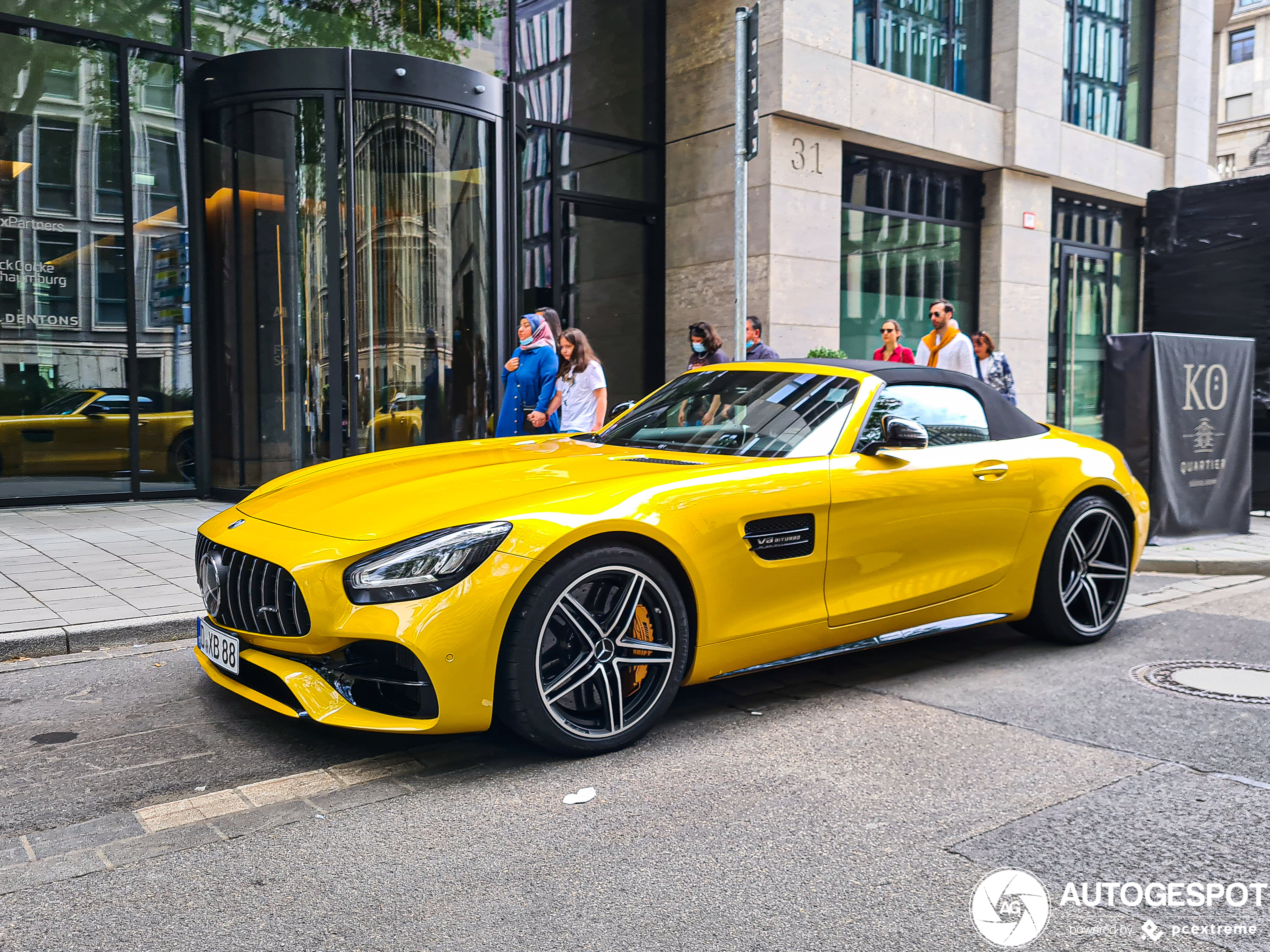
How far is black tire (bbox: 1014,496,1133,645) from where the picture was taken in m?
5.46

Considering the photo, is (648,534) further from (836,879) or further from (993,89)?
(993,89)

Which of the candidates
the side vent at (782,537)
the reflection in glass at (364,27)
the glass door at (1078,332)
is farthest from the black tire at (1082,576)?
the glass door at (1078,332)

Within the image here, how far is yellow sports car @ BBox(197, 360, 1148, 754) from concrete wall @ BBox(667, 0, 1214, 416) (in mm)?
8136

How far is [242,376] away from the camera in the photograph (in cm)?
1081

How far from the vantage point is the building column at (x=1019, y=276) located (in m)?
16.1

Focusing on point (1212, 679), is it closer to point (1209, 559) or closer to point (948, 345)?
point (1209, 559)

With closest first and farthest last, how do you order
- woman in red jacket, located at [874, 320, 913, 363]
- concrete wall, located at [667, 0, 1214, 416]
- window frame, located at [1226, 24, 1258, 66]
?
woman in red jacket, located at [874, 320, 913, 363]
concrete wall, located at [667, 0, 1214, 416]
window frame, located at [1226, 24, 1258, 66]

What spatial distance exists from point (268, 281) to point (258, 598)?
7.53 m

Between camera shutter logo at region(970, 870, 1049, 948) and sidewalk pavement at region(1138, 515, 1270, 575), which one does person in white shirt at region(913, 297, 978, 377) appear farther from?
camera shutter logo at region(970, 870, 1049, 948)

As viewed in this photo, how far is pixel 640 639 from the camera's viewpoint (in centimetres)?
397

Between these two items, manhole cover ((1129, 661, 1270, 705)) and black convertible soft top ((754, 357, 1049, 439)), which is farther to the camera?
black convertible soft top ((754, 357, 1049, 439))

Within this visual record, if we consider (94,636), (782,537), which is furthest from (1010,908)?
(94,636)

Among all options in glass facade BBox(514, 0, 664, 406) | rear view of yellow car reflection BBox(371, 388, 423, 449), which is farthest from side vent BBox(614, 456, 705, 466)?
glass facade BBox(514, 0, 664, 406)

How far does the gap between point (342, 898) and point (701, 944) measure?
920 mm
